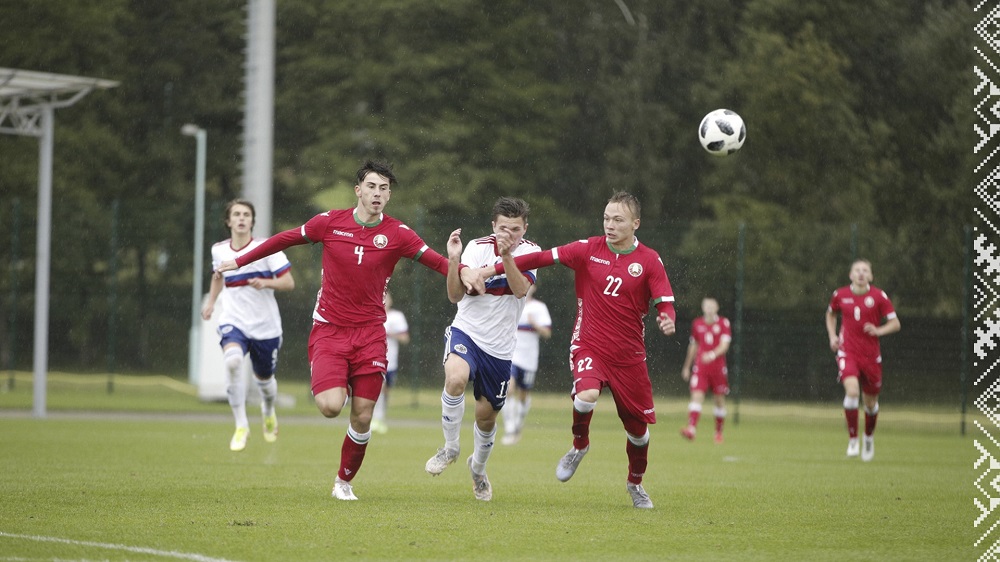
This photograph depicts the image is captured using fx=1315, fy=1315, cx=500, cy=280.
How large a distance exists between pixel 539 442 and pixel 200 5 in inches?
965

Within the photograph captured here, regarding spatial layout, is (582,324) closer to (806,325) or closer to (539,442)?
(539,442)

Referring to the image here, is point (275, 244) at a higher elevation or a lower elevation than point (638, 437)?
higher

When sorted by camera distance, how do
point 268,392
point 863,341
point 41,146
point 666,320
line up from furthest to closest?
point 41,146 → point 863,341 → point 268,392 → point 666,320

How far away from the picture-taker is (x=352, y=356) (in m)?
9.59

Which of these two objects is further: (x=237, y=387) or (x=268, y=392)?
(x=268, y=392)

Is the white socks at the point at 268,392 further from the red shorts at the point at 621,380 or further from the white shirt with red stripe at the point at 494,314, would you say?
the red shorts at the point at 621,380

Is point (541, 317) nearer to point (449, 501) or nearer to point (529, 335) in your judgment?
point (529, 335)

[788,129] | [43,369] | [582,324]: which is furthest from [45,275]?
[788,129]

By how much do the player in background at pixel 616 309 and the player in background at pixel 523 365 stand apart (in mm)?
8849

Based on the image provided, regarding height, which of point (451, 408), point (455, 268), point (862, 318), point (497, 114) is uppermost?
point (497, 114)

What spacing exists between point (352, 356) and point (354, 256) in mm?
731

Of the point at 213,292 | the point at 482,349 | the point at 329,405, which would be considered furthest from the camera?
the point at 213,292

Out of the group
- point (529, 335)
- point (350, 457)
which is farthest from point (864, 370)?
point (350, 457)

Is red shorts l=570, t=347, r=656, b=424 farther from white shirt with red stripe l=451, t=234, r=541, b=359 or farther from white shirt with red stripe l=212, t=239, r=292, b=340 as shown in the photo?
white shirt with red stripe l=212, t=239, r=292, b=340
